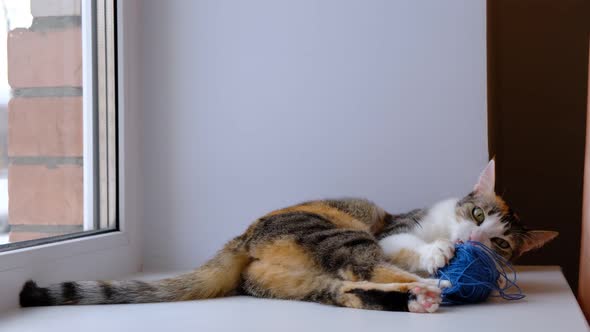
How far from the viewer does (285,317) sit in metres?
1.49

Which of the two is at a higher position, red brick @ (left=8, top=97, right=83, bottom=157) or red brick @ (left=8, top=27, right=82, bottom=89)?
red brick @ (left=8, top=27, right=82, bottom=89)

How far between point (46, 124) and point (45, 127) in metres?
0.01

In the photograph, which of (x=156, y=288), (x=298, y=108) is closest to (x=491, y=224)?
(x=298, y=108)

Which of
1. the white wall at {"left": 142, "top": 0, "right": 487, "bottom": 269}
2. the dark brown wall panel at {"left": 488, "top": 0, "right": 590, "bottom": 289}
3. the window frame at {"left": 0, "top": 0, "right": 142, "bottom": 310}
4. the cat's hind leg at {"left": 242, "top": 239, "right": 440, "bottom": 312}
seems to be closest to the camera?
the cat's hind leg at {"left": 242, "top": 239, "right": 440, "bottom": 312}

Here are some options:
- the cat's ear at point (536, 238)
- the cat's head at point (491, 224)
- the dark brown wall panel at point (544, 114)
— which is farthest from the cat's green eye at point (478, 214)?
the dark brown wall panel at point (544, 114)

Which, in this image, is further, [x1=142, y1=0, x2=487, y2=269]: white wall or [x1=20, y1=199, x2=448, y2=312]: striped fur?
[x1=142, y1=0, x2=487, y2=269]: white wall

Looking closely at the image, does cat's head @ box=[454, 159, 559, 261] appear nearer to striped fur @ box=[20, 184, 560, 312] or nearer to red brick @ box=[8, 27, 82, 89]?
striped fur @ box=[20, 184, 560, 312]

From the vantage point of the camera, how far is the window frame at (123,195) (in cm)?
191

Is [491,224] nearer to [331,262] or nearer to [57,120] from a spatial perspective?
[331,262]

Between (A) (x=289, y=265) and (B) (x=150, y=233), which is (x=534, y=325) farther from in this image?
(B) (x=150, y=233)

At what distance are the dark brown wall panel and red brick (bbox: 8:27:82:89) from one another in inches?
70.1

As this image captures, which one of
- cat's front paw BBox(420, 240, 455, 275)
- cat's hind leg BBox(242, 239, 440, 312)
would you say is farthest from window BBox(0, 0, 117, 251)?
cat's front paw BBox(420, 240, 455, 275)

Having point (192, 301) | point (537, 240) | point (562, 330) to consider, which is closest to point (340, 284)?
point (192, 301)

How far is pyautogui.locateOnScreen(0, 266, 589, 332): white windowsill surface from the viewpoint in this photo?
1.39m
